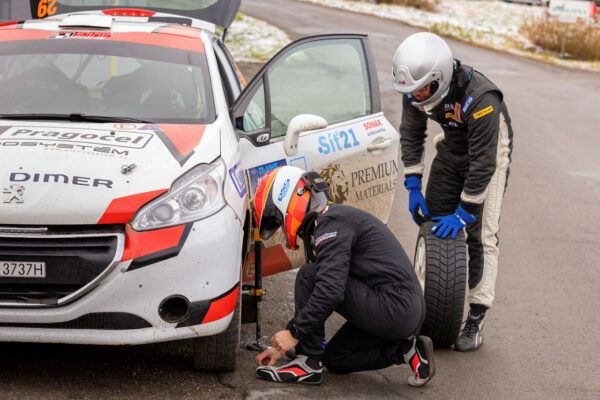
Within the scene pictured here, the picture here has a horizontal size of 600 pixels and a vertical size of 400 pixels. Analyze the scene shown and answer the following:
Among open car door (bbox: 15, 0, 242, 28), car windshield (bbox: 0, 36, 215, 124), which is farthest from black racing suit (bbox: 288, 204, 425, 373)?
open car door (bbox: 15, 0, 242, 28)

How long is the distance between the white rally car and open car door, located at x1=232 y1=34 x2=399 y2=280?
0.01m

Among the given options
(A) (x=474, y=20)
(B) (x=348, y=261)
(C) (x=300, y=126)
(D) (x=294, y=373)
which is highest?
(C) (x=300, y=126)

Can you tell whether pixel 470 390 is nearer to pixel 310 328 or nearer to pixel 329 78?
pixel 310 328

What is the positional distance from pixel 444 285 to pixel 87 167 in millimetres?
2131

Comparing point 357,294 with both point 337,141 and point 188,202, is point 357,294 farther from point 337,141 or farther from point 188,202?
point 337,141

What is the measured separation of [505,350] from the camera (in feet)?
17.3

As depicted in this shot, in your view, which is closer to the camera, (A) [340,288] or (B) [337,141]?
(A) [340,288]

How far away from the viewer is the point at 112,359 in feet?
14.9

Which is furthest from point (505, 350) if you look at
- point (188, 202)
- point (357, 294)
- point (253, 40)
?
point (253, 40)

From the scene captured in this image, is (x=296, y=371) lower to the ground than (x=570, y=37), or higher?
higher

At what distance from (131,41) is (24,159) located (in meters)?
1.61

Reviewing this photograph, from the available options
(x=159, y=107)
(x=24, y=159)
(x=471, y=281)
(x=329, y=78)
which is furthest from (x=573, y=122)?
(x=24, y=159)

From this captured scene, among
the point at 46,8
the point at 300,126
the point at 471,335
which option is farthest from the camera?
the point at 46,8

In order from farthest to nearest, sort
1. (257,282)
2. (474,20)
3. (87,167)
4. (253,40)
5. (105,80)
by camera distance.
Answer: (474,20), (253,40), (105,80), (257,282), (87,167)
